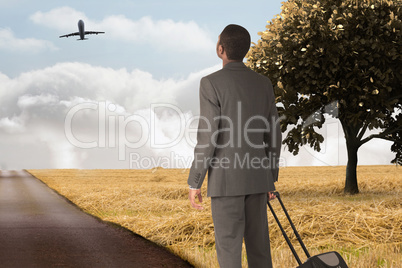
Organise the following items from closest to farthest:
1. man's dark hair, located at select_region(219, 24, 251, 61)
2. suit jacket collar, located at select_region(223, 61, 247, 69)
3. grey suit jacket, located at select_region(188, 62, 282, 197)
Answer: grey suit jacket, located at select_region(188, 62, 282, 197) → man's dark hair, located at select_region(219, 24, 251, 61) → suit jacket collar, located at select_region(223, 61, 247, 69)

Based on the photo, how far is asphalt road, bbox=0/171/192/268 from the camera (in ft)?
25.7

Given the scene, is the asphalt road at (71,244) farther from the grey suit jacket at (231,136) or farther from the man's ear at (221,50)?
the man's ear at (221,50)

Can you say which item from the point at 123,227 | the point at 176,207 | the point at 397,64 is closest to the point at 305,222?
the point at 123,227

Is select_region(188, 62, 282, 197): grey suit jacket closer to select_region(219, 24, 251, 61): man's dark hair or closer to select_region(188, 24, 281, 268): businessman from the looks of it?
select_region(188, 24, 281, 268): businessman

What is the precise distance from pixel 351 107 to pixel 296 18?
187 inches

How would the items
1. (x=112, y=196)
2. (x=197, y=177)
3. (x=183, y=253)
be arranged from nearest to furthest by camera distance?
(x=197, y=177) → (x=183, y=253) → (x=112, y=196)

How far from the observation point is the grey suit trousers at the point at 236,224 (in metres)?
4.82

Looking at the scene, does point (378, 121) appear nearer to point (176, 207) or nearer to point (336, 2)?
point (336, 2)

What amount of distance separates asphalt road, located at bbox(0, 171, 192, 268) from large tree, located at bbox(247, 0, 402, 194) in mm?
10692

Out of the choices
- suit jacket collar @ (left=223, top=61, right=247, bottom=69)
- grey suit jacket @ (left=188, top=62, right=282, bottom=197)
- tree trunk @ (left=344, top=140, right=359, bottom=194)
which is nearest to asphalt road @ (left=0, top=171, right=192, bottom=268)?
grey suit jacket @ (left=188, top=62, right=282, bottom=197)

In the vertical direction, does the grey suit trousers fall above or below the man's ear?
below

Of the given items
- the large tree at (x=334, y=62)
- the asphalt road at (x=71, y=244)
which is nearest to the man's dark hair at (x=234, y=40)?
the asphalt road at (x=71, y=244)

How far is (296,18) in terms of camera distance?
20531 mm

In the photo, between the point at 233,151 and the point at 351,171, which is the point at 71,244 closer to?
the point at 233,151
